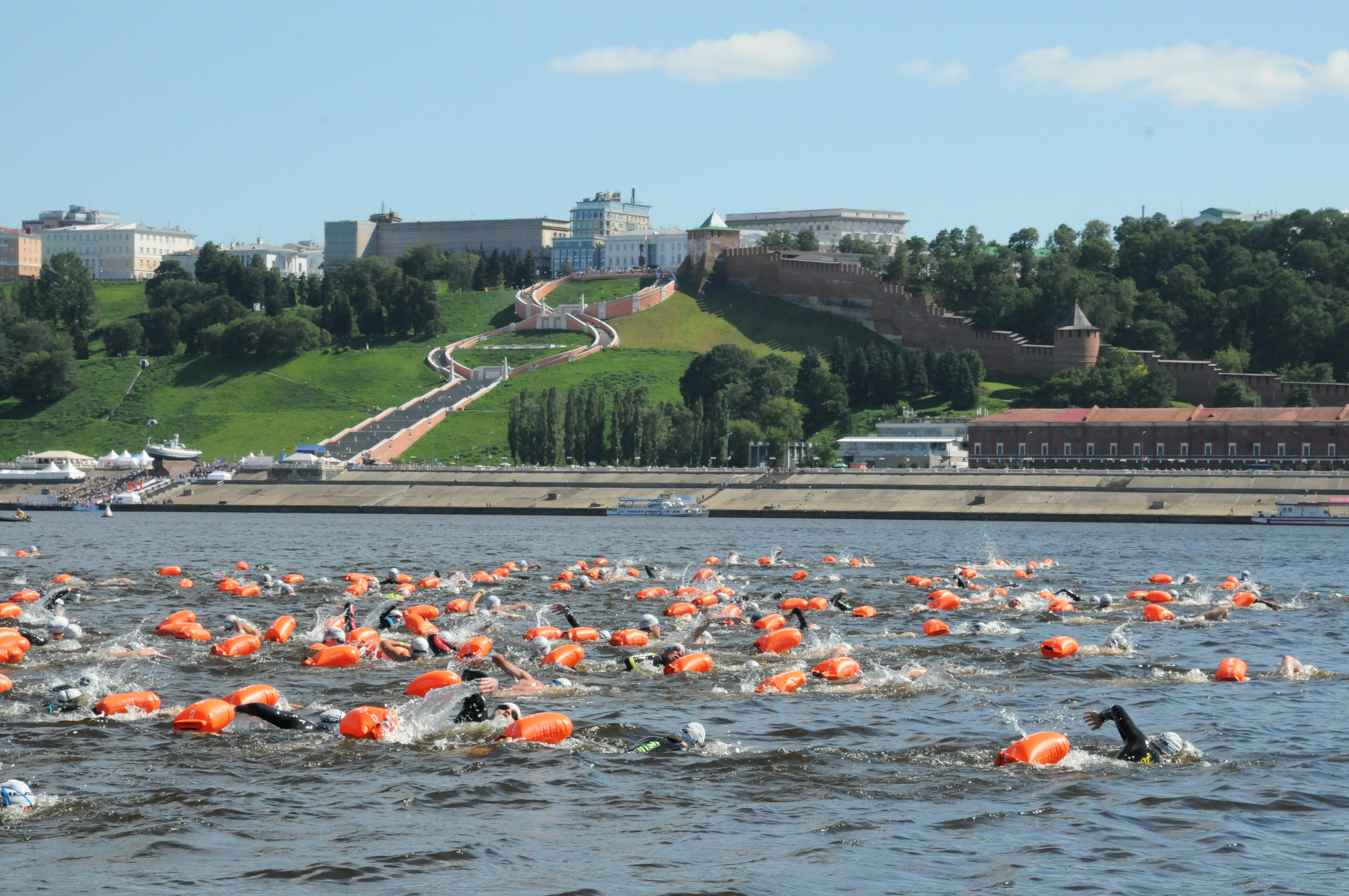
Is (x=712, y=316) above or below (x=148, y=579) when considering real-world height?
above

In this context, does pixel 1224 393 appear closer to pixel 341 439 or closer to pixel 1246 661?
pixel 341 439

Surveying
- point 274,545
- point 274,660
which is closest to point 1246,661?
→ point 274,660

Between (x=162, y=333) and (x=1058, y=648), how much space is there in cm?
13887

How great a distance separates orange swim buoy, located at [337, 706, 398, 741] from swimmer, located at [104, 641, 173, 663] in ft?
25.4

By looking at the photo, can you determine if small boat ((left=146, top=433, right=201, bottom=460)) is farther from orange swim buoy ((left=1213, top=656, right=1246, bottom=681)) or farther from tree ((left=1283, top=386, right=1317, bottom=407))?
orange swim buoy ((left=1213, top=656, right=1246, bottom=681))

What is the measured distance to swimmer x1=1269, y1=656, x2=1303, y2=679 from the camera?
2541 cm

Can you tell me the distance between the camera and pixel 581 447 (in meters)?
113

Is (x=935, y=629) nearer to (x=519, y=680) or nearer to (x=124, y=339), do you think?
(x=519, y=680)

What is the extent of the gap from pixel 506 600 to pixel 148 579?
12.0 meters

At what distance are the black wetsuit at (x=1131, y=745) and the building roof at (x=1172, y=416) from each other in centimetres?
9539

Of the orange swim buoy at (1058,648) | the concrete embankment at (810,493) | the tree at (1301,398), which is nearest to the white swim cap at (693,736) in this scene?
the orange swim buoy at (1058,648)

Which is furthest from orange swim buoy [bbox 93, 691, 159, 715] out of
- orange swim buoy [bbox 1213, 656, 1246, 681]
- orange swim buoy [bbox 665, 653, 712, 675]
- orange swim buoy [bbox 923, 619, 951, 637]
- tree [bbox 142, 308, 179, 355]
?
tree [bbox 142, 308, 179, 355]

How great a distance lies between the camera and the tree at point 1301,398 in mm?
122000

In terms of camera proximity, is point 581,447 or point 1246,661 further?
point 581,447
